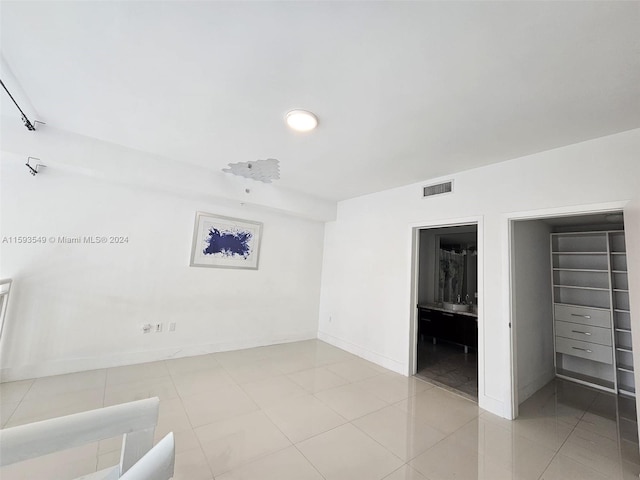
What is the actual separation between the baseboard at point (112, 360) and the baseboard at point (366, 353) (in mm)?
1132

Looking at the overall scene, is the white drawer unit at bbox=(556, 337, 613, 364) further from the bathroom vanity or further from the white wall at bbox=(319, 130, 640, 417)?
the white wall at bbox=(319, 130, 640, 417)

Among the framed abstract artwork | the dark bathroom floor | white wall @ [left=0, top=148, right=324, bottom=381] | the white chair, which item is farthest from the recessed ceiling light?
the dark bathroom floor

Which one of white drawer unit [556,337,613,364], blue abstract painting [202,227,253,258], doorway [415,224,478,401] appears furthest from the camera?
doorway [415,224,478,401]

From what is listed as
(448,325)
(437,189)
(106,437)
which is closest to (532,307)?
(448,325)

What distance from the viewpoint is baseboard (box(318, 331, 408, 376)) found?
353 centimetres

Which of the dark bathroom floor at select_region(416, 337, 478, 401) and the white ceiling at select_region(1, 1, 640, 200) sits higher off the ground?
the white ceiling at select_region(1, 1, 640, 200)

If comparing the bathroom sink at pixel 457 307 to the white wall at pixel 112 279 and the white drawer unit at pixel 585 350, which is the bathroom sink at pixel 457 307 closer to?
the white drawer unit at pixel 585 350

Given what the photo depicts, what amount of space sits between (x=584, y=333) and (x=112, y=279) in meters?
6.31

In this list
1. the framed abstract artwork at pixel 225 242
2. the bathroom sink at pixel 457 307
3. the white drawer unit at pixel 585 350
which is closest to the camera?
the white drawer unit at pixel 585 350

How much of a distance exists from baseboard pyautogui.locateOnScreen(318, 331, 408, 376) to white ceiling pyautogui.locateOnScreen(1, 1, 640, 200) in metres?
2.77

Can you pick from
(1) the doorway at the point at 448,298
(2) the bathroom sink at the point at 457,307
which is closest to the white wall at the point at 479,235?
(1) the doorway at the point at 448,298

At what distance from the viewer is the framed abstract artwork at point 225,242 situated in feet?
12.7

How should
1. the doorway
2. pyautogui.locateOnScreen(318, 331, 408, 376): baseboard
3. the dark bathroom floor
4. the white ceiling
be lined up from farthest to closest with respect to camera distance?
the doorway < pyautogui.locateOnScreen(318, 331, 408, 376): baseboard < the dark bathroom floor < the white ceiling

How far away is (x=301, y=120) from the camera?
2.23m
